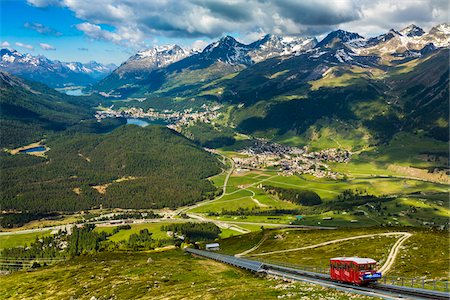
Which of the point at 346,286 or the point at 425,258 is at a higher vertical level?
the point at 346,286

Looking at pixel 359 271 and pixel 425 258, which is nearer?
pixel 359 271

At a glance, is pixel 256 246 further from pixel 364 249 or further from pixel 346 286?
pixel 346 286

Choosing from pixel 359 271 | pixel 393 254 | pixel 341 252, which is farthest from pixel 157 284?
pixel 341 252

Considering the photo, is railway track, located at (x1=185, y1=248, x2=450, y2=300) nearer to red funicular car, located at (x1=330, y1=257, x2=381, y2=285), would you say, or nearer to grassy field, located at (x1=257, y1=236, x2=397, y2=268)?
red funicular car, located at (x1=330, y1=257, x2=381, y2=285)

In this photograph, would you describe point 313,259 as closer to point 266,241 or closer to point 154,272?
point 154,272

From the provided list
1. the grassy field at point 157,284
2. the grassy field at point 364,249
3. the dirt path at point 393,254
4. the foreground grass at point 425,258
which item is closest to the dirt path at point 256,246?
the grassy field at point 364,249
